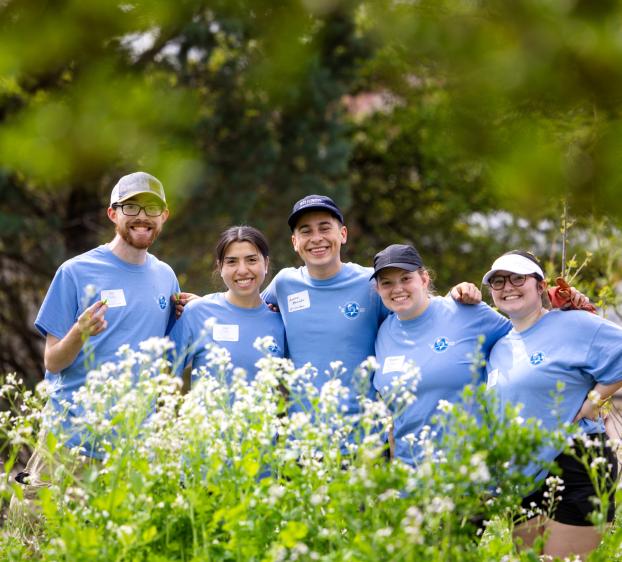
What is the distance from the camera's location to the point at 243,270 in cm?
478

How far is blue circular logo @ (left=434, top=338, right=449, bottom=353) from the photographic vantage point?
4.43 m

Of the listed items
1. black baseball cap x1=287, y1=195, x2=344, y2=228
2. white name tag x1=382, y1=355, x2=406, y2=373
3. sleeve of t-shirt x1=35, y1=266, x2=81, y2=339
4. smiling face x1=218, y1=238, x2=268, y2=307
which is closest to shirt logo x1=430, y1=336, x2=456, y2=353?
white name tag x1=382, y1=355, x2=406, y2=373

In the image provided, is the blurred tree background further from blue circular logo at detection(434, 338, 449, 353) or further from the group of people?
blue circular logo at detection(434, 338, 449, 353)

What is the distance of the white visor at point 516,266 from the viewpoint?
4.37m

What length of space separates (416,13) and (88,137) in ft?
7.24

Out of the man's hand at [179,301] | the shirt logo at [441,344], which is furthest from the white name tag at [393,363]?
the man's hand at [179,301]

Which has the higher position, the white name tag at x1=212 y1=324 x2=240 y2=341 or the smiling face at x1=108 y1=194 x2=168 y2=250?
the smiling face at x1=108 y1=194 x2=168 y2=250

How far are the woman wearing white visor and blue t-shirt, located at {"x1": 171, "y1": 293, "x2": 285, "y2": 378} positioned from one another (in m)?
1.20

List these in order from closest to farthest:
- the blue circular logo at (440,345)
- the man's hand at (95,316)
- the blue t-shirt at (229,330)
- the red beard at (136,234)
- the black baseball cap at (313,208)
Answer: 1. the man's hand at (95,316)
2. the blue circular logo at (440,345)
3. the blue t-shirt at (229,330)
4. the red beard at (136,234)
5. the black baseball cap at (313,208)

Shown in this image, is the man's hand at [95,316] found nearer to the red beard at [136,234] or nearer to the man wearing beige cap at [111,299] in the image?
the man wearing beige cap at [111,299]

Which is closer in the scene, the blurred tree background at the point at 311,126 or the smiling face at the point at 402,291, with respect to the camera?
the blurred tree background at the point at 311,126

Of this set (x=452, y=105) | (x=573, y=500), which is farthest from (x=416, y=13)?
(x=573, y=500)

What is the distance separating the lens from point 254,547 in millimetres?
3107

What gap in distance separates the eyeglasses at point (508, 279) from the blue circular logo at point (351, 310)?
72cm
